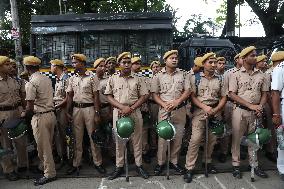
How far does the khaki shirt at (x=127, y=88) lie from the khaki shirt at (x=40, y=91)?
0.91 m

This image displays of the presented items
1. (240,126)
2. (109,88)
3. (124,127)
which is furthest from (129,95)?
(240,126)

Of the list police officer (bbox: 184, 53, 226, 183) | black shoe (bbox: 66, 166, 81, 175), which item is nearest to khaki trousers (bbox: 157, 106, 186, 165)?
police officer (bbox: 184, 53, 226, 183)

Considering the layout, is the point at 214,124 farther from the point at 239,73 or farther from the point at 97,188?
the point at 97,188

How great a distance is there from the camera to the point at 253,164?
5.24 m

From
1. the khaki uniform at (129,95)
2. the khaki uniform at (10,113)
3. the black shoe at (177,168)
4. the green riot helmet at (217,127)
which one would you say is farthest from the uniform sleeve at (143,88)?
the khaki uniform at (10,113)

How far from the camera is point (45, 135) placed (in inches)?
215

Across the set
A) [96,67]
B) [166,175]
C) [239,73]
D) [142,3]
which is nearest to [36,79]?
[96,67]

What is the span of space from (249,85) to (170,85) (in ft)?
4.03

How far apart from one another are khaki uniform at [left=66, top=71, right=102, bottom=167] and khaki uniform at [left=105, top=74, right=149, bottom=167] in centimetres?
38

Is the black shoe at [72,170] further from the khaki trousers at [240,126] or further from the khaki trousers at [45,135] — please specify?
the khaki trousers at [240,126]

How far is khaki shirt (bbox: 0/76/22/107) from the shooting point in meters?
5.61

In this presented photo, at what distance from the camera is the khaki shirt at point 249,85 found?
538 cm

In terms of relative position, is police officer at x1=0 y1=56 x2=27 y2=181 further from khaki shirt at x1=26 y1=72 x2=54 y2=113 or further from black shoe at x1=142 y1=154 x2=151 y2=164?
black shoe at x1=142 y1=154 x2=151 y2=164

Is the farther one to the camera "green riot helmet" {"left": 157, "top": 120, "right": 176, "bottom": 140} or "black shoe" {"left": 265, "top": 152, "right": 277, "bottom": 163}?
"black shoe" {"left": 265, "top": 152, "right": 277, "bottom": 163}
